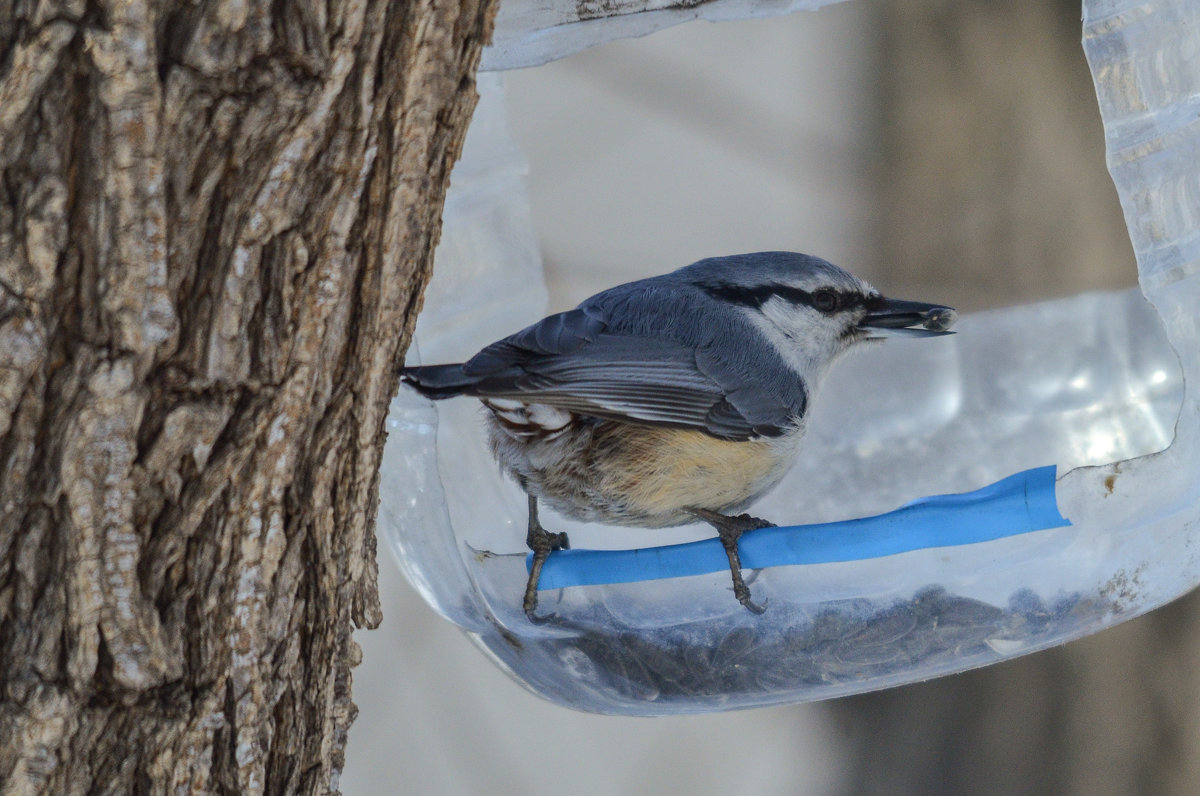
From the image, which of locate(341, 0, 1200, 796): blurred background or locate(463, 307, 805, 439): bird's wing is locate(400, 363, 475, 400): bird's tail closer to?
locate(463, 307, 805, 439): bird's wing

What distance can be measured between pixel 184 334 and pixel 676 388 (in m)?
0.92

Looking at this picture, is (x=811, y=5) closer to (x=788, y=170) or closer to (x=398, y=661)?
(x=788, y=170)

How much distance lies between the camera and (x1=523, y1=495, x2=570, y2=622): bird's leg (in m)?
1.87

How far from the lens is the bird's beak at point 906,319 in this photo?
199 centimetres

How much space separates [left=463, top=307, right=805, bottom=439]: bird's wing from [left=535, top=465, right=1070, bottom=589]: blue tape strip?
26 centimetres

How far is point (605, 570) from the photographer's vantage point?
1726mm

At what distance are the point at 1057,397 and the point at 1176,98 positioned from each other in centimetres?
128

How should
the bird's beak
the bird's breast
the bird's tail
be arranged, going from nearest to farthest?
the bird's tail < the bird's breast < the bird's beak

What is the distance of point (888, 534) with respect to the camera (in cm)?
150

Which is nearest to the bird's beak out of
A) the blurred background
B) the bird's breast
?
the bird's breast

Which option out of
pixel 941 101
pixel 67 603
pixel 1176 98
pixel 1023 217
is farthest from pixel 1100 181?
pixel 67 603

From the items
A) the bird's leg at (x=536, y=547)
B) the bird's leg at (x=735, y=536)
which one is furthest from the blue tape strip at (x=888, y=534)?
the bird's leg at (x=536, y=547)

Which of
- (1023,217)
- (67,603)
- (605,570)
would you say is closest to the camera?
(67,603)

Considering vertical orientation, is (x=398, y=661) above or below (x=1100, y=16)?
below
